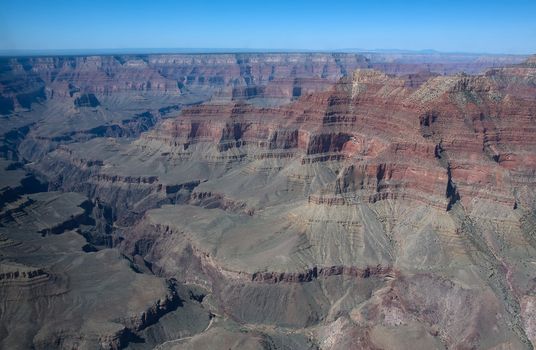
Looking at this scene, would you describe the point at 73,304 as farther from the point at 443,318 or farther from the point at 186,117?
the point at 186,117

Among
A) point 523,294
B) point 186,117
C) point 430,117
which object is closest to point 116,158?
point 186,117

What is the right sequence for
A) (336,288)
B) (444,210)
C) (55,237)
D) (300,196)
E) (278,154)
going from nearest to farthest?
(336,288) → (444,210) → (55,237) → (300,196) → (278,154)

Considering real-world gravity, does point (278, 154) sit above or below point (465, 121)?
below

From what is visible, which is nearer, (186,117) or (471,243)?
(471,243)

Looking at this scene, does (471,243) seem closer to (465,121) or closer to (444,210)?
(444,210)

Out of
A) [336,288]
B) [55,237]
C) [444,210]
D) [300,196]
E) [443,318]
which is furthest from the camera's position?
[300,196]

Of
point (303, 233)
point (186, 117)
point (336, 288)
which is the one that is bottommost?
point (336, 288)
